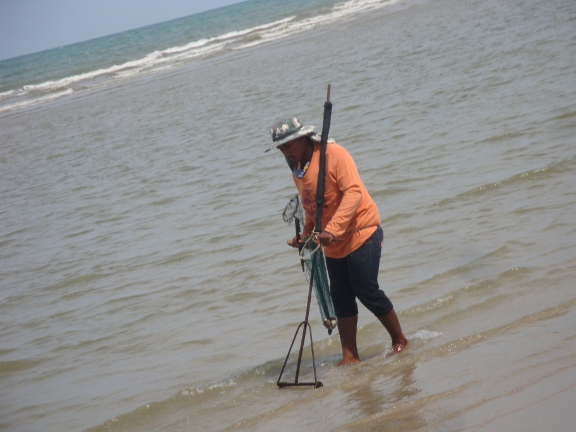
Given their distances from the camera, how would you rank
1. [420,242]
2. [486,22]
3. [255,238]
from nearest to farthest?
[420,242] → [255,238] → [486,22]

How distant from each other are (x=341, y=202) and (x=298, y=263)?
256 cm

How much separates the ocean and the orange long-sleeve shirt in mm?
844

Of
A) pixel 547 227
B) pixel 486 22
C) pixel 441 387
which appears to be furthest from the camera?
pixel 486 22

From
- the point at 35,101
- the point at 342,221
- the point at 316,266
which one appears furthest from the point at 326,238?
the point at 35,101

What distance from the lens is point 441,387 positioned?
412 centimetres

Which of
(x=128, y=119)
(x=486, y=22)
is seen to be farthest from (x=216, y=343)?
(x=486, y=22)

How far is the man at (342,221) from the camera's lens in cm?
446

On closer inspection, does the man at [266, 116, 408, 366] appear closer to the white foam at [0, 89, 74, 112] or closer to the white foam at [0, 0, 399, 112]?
the white foam at [0, 89, 74, 112]

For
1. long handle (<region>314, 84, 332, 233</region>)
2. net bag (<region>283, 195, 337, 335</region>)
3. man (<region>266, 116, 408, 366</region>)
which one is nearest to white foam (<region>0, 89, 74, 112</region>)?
net bag (<region>283, 195, 337, 335</region>)

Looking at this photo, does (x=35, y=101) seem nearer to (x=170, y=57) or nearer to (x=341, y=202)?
(x=170, y=57)

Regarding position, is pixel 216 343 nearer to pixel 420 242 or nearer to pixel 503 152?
pixel 420 242

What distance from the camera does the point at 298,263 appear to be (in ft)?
22.9

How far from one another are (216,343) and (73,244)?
13.4 ft

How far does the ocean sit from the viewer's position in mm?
4453
